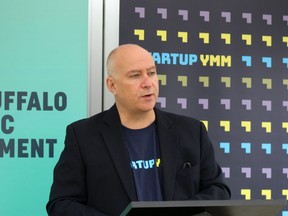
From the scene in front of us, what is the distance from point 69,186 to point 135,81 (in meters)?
0.55

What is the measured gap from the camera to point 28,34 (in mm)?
3160

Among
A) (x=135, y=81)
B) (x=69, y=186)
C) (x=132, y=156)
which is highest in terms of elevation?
(x=135, y=81)

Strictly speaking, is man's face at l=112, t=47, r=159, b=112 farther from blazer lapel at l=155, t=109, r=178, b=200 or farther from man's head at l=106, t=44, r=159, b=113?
blazer lapel at l=155, t=109, r=178, b=200


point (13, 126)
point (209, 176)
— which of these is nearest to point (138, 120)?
point (209, 176)

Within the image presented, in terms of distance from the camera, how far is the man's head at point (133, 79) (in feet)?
8.38

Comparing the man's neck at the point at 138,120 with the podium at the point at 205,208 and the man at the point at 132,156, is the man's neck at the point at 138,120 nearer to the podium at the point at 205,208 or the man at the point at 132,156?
the man at the point at 132,156

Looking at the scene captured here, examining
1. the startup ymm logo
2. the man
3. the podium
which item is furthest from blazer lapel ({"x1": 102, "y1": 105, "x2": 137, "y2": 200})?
the podium

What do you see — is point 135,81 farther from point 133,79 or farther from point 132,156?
point 132,156

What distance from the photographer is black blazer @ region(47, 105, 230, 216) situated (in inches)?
98.1

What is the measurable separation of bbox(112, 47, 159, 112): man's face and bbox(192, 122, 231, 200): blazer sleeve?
0.33 m

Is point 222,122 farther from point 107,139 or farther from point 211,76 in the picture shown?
point 107,139

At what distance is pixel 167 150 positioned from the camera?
2.57 meters

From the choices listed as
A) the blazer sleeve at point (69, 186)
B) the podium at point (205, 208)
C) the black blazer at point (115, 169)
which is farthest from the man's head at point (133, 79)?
the podium at point (205, 208)

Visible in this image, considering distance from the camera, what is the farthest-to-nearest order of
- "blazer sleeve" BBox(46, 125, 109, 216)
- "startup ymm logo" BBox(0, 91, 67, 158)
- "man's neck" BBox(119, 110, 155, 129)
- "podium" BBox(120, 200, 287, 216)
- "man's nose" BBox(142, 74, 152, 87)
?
"startup ymm logo" BBox(0, 91, 67, 158), "man's neck" BBox(119, 110, 155, 129), "man's nose" BBox(142, 74, 152, 87), "blazer sleeve" BBox(46, 125, 109, 216), "podium" BBox(120, 200, 287, 216)
